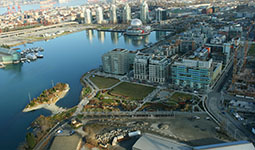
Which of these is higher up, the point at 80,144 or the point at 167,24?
the point at 167,24

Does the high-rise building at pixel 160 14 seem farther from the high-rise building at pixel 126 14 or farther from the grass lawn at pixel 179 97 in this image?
the grass lawn at pixel 179 97

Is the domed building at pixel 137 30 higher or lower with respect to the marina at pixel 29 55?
higher

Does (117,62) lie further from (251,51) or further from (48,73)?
(251,51)

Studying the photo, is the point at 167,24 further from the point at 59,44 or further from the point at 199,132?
the point at 199,132

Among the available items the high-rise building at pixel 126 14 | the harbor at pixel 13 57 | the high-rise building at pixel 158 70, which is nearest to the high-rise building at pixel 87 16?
the high-rise building at pixel 126 14

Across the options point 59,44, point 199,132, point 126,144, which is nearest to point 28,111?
point 126,144

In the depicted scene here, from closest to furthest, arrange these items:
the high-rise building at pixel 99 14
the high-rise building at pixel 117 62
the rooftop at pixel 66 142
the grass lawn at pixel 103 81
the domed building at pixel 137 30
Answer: the rooftop at pixel 66 142
the grass lawn at pixel 103 81
the high-rise building at pixel 117 62
the domed building at pixel 137 30
the high-rise building at pixel 99 14

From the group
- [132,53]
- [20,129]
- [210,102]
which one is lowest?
[20,129]
